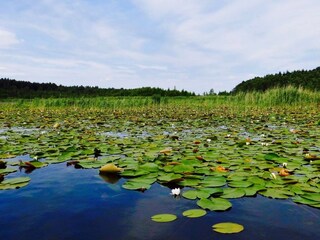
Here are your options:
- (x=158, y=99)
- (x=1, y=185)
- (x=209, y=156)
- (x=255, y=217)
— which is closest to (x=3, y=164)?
(x=1, y=185)

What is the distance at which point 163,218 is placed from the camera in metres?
1.84

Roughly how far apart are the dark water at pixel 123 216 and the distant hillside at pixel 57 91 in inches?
1197

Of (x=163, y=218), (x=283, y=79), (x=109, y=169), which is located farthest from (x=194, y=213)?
(x=283, y=79)

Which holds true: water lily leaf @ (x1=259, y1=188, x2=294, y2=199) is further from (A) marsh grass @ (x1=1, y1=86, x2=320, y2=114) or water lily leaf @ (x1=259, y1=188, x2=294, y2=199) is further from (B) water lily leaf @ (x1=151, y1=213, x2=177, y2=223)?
(A) marsh grass @ (x1=1, y1=86, x2=320, y2=114)

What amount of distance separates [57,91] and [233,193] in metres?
49.4

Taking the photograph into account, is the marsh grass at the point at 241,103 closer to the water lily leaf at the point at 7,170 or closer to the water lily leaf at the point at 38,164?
the water lily leaf at the point at 38,164

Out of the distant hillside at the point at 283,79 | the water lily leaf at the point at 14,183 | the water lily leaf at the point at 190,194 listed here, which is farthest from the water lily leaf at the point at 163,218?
the distant hillside at the point at 283,79

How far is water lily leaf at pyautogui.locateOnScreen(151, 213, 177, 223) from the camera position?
182 cm

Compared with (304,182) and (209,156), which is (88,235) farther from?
(209,156)

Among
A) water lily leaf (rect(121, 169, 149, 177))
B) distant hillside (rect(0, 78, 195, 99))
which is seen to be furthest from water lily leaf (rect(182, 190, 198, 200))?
distant hillside (rect(0, 78, 195, 99))

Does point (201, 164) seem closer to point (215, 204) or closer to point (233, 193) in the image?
point (233, 193)

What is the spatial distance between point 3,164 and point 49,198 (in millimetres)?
1209

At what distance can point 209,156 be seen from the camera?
11.7 feet

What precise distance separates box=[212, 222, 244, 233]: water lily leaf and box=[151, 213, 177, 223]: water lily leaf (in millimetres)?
260
